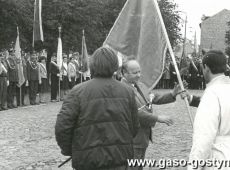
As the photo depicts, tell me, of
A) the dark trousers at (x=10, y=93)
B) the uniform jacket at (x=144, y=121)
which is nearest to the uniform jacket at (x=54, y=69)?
the dark trousers at (x=10, y=93)

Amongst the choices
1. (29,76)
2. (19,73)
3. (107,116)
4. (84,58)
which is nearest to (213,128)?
(107,116)

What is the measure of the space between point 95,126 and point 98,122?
4 centimetres

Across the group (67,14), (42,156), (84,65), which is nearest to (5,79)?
(84,65)

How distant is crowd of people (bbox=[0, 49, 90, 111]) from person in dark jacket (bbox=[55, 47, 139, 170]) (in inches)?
571

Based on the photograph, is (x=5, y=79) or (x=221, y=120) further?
(x=5, y=79)

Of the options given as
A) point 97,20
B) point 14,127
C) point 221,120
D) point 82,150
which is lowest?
point 14,127

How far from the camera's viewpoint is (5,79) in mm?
18656

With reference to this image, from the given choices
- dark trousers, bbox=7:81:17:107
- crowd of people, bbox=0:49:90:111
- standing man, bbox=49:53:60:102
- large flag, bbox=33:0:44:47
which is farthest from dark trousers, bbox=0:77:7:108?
standing man, bbox=49:53:60:102

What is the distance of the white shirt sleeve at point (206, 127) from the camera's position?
387 cm

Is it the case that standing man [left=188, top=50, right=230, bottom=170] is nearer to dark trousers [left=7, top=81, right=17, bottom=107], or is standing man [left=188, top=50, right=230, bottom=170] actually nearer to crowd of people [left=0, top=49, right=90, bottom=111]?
crowd of people [left=0, top=49, right=90, bottom=111]

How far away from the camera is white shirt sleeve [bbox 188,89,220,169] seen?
3873 millimetres

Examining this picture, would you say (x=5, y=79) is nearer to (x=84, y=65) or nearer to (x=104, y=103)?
(x=84, y=65)

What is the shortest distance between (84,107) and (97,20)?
29.1m

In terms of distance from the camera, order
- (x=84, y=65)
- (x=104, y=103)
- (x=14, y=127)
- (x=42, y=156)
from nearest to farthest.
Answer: (x=104, y=103), (x=42, y=156), (x=14, y=127), (x=84, y=65)
